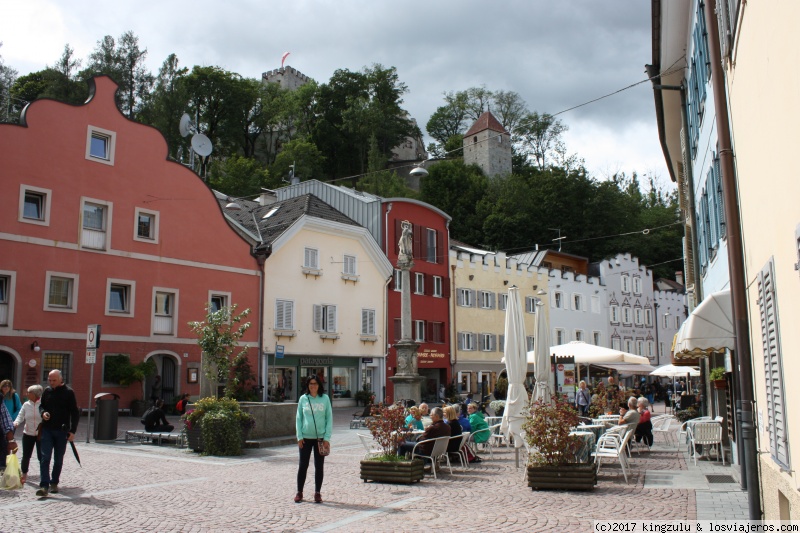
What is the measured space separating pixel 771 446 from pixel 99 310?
24.5 m

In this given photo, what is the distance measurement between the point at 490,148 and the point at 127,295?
60.4 m

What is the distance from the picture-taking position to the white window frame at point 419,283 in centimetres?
4159

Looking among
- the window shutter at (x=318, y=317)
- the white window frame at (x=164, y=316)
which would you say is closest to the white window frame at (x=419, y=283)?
the window shutter at (x=318, y=317)

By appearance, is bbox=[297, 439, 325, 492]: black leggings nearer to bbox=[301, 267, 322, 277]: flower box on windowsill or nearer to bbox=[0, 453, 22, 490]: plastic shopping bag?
bbox=[0, 453, 22, 490]: plastic shopping bag

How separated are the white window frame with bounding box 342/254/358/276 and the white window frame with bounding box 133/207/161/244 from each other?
10.5 m

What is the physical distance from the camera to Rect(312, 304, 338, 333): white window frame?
35219 mm

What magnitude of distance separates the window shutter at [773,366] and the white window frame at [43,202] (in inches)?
952

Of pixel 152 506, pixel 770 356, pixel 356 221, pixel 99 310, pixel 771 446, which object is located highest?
pixel 356 221

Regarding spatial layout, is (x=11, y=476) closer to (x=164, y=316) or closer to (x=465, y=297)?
(x=164, y=316)

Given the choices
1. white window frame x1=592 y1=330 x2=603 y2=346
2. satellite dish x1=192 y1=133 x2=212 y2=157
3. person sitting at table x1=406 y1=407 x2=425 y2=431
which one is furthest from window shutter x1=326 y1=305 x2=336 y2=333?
white window frame x1=592 y1=330 x2=603 y2=346

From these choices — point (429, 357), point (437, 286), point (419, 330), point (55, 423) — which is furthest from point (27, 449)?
point (437, 286)

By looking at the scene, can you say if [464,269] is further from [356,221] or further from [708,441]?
[708,441]

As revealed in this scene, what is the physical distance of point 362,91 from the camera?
3115 inches

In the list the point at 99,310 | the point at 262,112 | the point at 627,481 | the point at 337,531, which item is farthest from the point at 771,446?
the point at 262,112
